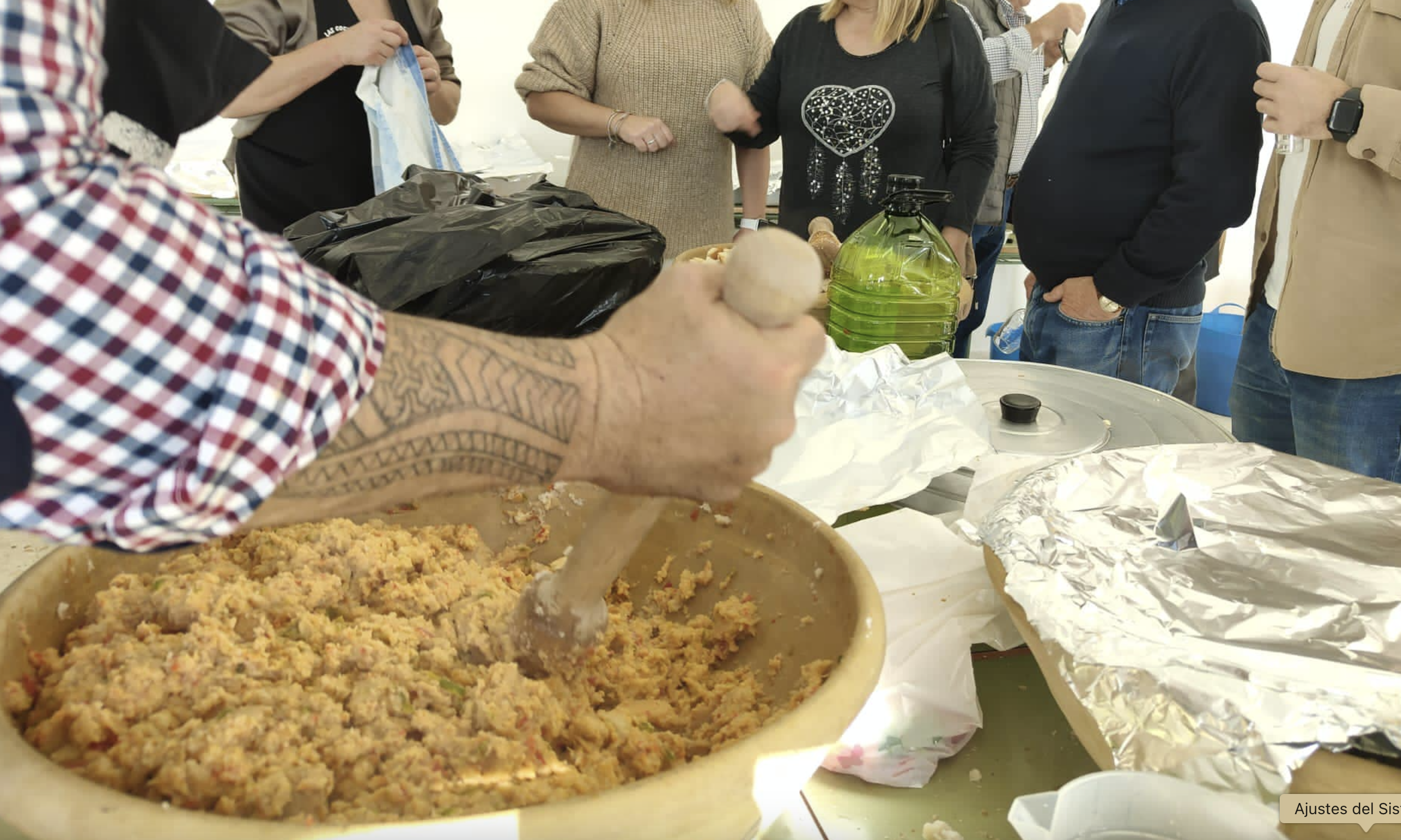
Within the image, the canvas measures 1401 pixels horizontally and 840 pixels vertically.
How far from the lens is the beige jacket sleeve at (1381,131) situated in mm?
1294

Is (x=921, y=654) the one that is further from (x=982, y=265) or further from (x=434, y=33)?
(x=982, y=265)

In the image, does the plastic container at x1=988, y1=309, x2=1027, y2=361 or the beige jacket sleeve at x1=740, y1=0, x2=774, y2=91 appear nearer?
the beige jacket sleeve at x1=740, y1=0, x2=774, y2=91

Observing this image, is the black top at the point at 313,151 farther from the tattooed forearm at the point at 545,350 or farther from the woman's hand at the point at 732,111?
the tattooed forearm at the point at 545,350

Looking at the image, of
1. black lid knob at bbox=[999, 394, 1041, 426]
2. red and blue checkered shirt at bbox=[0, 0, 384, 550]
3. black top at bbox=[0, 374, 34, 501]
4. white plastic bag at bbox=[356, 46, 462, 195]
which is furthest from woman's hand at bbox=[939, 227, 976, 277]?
black top at bbox=[0, 374, 34, 501]

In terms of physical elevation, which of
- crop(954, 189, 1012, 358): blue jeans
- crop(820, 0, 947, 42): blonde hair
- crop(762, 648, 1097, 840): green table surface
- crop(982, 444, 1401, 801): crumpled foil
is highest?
crop(820, 0, 947, 42): blonde hair

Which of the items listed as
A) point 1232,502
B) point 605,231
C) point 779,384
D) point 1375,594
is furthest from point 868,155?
point 779,384

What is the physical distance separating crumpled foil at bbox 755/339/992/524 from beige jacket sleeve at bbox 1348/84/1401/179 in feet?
2.42

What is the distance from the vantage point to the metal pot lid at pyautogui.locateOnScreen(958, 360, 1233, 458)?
1.21m

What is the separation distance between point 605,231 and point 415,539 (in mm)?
771

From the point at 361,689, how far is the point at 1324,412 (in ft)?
5.57

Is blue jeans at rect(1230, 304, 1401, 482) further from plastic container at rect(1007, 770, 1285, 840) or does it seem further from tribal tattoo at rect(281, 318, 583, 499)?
tribal tattoo at rect(281, 318, 583, 499)

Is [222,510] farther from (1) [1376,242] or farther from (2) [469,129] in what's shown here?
(2) [469,129]

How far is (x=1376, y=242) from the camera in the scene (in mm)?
1412

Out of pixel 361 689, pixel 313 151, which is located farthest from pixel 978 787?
pixel 313 151
